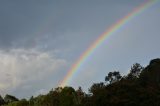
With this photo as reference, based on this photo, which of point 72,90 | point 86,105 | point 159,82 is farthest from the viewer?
point 72,90

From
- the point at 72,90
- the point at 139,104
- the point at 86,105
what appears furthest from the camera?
the point at 72,90

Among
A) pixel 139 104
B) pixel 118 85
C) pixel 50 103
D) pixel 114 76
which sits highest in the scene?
pixel 114 76

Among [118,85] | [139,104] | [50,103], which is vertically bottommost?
[139,104]

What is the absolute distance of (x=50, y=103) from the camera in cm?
8512

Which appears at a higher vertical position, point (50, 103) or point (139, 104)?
point (50, 103)

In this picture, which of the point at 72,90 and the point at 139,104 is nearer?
the point at 139,104

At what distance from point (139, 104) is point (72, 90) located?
30.8 m

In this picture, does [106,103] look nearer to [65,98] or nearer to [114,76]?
[65,98]

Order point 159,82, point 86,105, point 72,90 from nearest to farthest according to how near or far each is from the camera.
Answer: point 86,105, point 159,82, point 72,90

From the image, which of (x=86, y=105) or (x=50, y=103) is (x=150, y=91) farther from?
(x=50, y=103)

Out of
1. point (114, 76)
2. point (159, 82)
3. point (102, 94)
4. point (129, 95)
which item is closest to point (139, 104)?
point (129, 95)

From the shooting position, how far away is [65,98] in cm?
8525

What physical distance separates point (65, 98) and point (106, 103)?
21391 mm

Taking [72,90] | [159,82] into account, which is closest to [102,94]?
[159,82]
